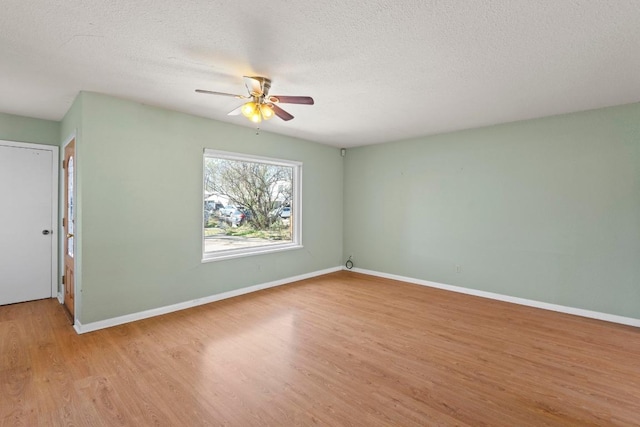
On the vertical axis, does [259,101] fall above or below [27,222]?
above

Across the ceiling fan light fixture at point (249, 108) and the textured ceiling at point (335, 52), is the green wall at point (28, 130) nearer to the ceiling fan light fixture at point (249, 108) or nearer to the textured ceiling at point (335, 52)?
the textured ceiling at point (335, 52)

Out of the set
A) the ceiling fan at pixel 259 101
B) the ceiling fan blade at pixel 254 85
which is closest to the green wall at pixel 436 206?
the ceiling fan at pixel 259 101

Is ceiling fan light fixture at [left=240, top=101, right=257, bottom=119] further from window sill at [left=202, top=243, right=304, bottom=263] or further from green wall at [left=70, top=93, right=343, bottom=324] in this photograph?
window sill at [left=202, top=243, right=304, bottom=263]

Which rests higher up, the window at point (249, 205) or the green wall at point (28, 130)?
the green wall at point (28, 130)

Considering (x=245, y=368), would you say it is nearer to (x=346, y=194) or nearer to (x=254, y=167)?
(x=254, y=167)

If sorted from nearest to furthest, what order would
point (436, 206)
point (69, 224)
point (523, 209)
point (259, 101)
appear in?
point (259, 101), point (69, 224), point (523, 209), point (436, 206)

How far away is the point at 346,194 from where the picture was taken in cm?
625

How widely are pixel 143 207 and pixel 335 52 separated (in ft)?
9.12

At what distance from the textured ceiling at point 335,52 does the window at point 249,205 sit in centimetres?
107

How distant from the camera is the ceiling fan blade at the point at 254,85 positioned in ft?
8.93

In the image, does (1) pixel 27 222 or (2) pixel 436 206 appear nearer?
(1) pixel 27 222

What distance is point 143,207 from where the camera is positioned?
11.6 ft

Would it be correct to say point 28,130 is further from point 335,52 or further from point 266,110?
point 335,52

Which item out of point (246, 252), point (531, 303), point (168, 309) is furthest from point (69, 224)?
point (531, 303)
